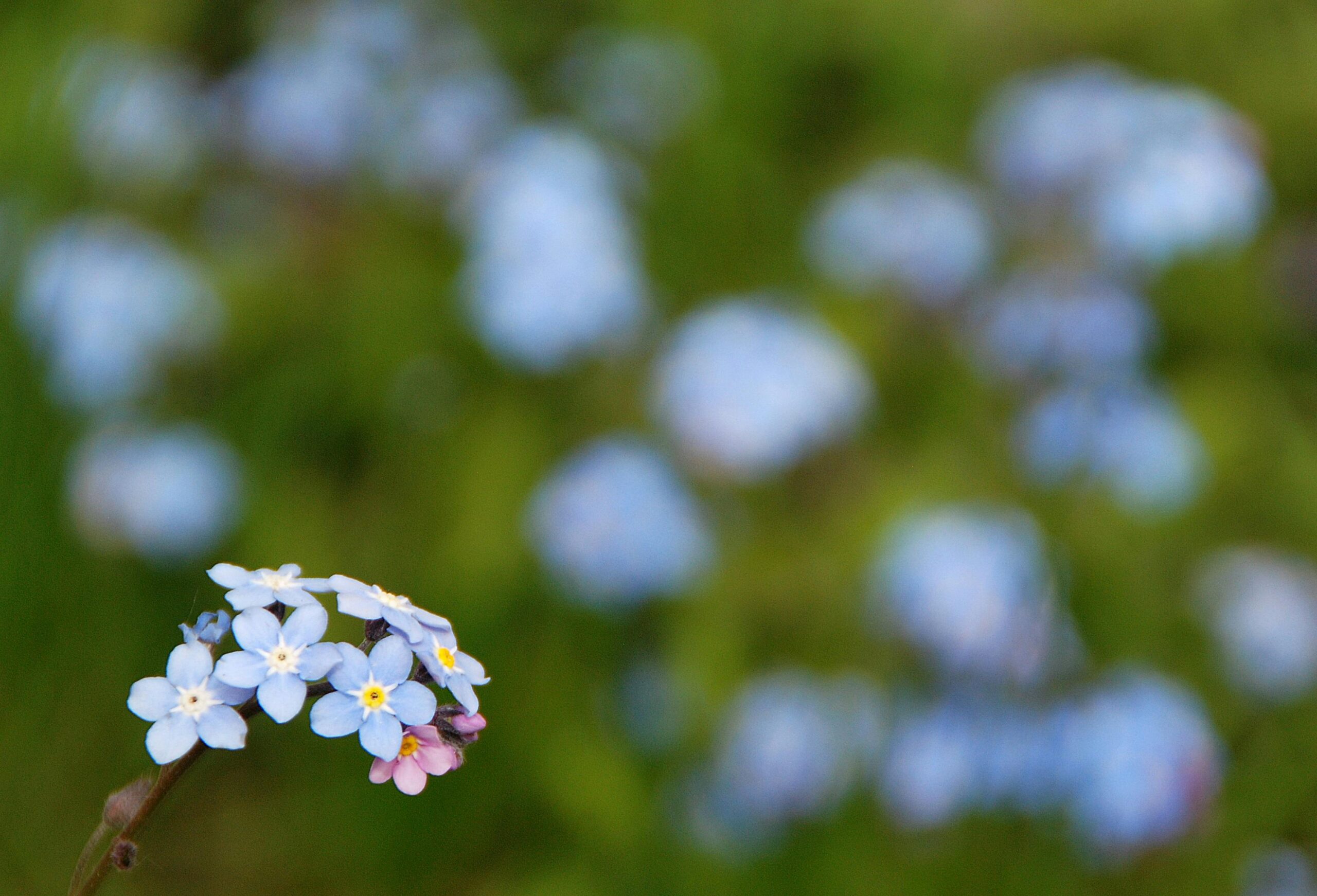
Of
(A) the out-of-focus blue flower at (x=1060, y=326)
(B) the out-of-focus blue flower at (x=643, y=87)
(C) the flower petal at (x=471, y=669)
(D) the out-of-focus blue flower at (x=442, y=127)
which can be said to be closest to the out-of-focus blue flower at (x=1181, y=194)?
(A) the out-of-focus blue flower at (x=1060, y=326)

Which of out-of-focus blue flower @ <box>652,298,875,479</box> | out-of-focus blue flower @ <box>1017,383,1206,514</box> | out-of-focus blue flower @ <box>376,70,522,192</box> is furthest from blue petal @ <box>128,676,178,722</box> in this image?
out-of-focus blue flower @ <box>376,70,522,192</box>

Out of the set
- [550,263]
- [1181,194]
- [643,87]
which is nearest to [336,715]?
[550,263]

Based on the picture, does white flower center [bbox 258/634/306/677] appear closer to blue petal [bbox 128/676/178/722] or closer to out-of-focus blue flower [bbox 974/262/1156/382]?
blue petal [bbox 128/676/178/722]

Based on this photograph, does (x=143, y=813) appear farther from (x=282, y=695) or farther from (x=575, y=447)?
(x=575, y=447)

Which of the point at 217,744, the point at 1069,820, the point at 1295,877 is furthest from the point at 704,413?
the point at 217,744

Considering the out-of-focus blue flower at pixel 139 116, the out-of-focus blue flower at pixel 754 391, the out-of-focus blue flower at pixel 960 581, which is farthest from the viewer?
the out-of-focus blue flower at pixel 754 391

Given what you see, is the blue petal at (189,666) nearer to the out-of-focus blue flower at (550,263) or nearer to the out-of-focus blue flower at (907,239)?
the out-of-focus blue flower at (550,263)
